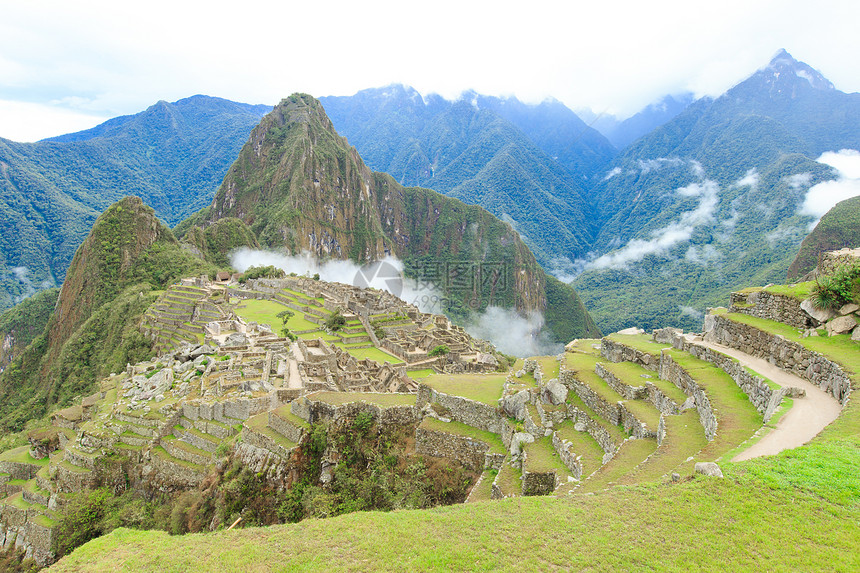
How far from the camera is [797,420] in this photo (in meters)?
7.98

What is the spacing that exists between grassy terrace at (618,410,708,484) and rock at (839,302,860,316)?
4358 mm

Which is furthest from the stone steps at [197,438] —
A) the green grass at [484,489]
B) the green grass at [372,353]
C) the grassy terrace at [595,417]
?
the green grass at [372,353]

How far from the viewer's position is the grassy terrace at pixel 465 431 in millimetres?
12988

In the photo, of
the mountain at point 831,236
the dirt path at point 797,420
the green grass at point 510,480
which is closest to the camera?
the dirt path at point 797,420

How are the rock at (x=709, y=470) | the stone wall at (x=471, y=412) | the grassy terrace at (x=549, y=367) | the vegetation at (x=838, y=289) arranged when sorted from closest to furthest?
the rock at (x=709, y=470) < the vegetation at (x=838, y=289) < the stone wall at (x=471, y=412) < the grassy terrace at (x=549, y=367)

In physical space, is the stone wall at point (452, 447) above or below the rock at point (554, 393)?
below

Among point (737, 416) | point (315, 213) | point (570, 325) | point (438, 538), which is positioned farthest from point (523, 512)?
point (315, 213)

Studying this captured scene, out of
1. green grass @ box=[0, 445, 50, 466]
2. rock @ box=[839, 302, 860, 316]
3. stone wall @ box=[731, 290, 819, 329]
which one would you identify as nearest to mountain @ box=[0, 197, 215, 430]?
green grass @ box=[0, 445, 50, 466]

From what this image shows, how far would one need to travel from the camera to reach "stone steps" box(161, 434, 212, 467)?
15.5 metres

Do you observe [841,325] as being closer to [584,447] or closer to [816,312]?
[816,312]

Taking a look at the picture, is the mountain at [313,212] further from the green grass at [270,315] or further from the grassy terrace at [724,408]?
the grassy terrace at [724,408]

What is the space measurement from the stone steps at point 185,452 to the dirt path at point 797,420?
49.7 ft

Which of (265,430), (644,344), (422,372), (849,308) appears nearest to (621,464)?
(849,308)

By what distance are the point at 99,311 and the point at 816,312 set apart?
268ft
